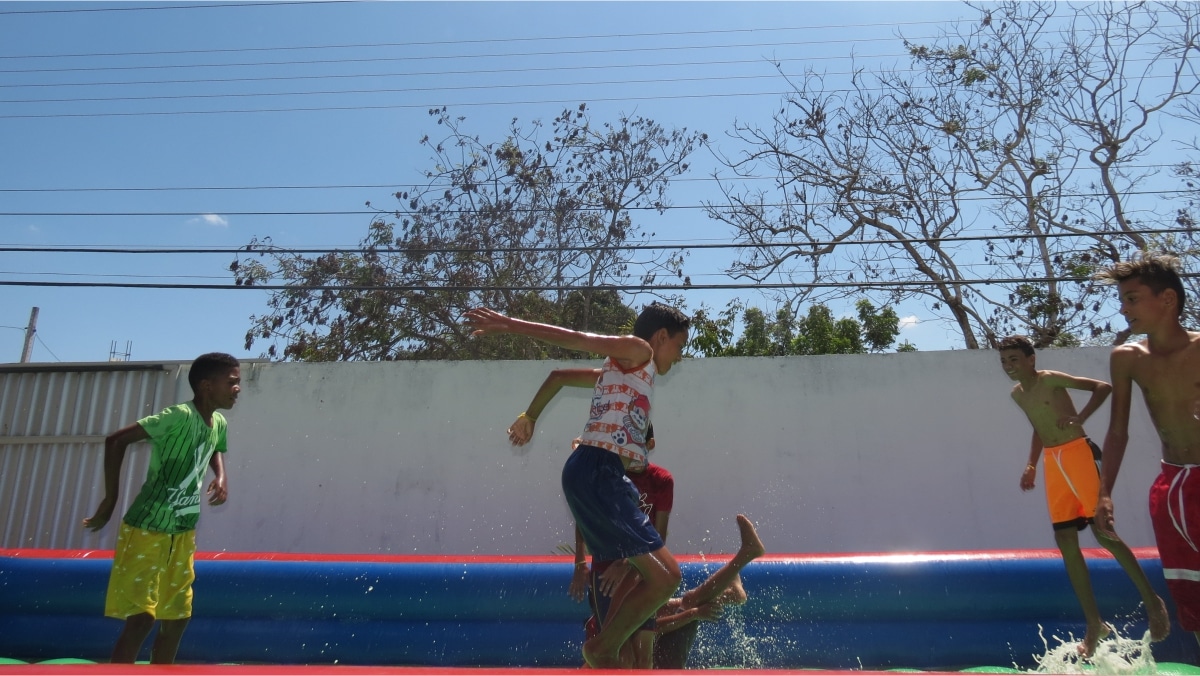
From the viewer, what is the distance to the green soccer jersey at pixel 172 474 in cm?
323

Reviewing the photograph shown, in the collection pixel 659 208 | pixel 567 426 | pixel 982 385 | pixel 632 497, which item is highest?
pixel 659 208

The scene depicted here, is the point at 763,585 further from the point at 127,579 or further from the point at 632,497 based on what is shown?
the point at 127,579

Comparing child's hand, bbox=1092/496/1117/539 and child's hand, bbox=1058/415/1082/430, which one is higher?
child's hand, bbox=1058/415/1082/430

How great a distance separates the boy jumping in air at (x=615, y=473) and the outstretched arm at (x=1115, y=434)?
1522mm

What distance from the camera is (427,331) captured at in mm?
11500

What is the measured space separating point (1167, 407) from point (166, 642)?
380 cm

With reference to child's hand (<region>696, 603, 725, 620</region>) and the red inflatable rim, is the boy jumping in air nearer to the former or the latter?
child's hand (<region>696, 603, 725, 620</region>)

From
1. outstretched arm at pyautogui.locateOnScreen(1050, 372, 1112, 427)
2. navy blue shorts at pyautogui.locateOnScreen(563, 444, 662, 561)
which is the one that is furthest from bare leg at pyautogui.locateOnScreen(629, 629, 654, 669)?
outstretched arm at pyautogui.locateOnScreen(1050, 372, 1112, 427)

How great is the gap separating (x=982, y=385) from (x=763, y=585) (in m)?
4.44

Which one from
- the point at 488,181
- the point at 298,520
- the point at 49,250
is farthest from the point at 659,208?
the point at 49,250

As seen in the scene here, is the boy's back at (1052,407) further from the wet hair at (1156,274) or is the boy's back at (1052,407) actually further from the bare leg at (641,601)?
the bare leg at (641,601)

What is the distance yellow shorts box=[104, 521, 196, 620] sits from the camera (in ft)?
10.3

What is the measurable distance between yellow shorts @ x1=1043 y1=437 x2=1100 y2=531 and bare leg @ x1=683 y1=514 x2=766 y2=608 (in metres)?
1.69

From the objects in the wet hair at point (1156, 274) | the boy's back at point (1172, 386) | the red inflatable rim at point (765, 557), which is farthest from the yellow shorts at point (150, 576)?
the wet hair at point (1156, 274)
